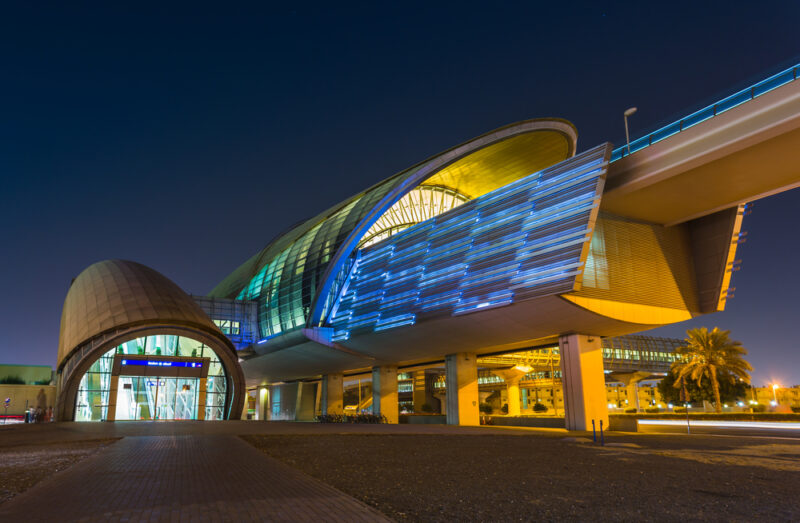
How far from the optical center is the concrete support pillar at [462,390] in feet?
122

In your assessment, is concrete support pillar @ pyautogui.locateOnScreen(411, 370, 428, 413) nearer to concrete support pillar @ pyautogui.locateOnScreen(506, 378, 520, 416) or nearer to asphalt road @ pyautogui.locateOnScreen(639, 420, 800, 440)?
concrete support pillar @ pyautogui.locateOnScreen(506, 378, 520, 416)

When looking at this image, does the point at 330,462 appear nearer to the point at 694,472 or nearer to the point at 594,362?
the point at 694,472

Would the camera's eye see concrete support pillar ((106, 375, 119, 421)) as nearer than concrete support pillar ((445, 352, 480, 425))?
No

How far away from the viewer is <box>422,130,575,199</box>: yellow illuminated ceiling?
132 feet

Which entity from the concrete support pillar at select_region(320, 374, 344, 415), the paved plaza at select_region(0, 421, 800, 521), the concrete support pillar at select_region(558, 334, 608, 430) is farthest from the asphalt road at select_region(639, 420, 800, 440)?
the concrete support pillar at select_region(320, 374, 344, 415)

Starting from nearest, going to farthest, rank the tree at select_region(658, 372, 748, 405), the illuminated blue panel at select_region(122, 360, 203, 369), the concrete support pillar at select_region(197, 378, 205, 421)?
the illuminated blue panel at select_region(122, 360, 203, 369) → the concrete support pillar at select_region(197, 378, 205, 421) → the tree at select_region(658, 372, 748, 405)

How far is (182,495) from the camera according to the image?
26.2ft

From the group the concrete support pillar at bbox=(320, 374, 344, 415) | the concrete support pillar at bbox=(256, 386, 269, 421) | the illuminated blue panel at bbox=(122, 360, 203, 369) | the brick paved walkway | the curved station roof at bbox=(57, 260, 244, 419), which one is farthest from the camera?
the concrete support pillar at bbox=(256, 386, 269, 421)

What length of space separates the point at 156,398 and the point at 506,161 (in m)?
31.4

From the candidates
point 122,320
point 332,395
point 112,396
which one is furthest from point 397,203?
point 112,396

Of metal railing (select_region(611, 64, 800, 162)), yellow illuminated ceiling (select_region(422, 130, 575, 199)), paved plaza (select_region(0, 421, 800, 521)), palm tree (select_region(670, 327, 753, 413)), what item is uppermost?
yellow illuminated ceiling (select_region(422, 130, 575, 199))

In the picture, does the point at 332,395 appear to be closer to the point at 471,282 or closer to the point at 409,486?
the point at 471,282

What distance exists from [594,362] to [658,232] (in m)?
7.71

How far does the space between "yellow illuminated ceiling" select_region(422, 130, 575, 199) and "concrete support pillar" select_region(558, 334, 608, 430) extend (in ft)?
53.4
